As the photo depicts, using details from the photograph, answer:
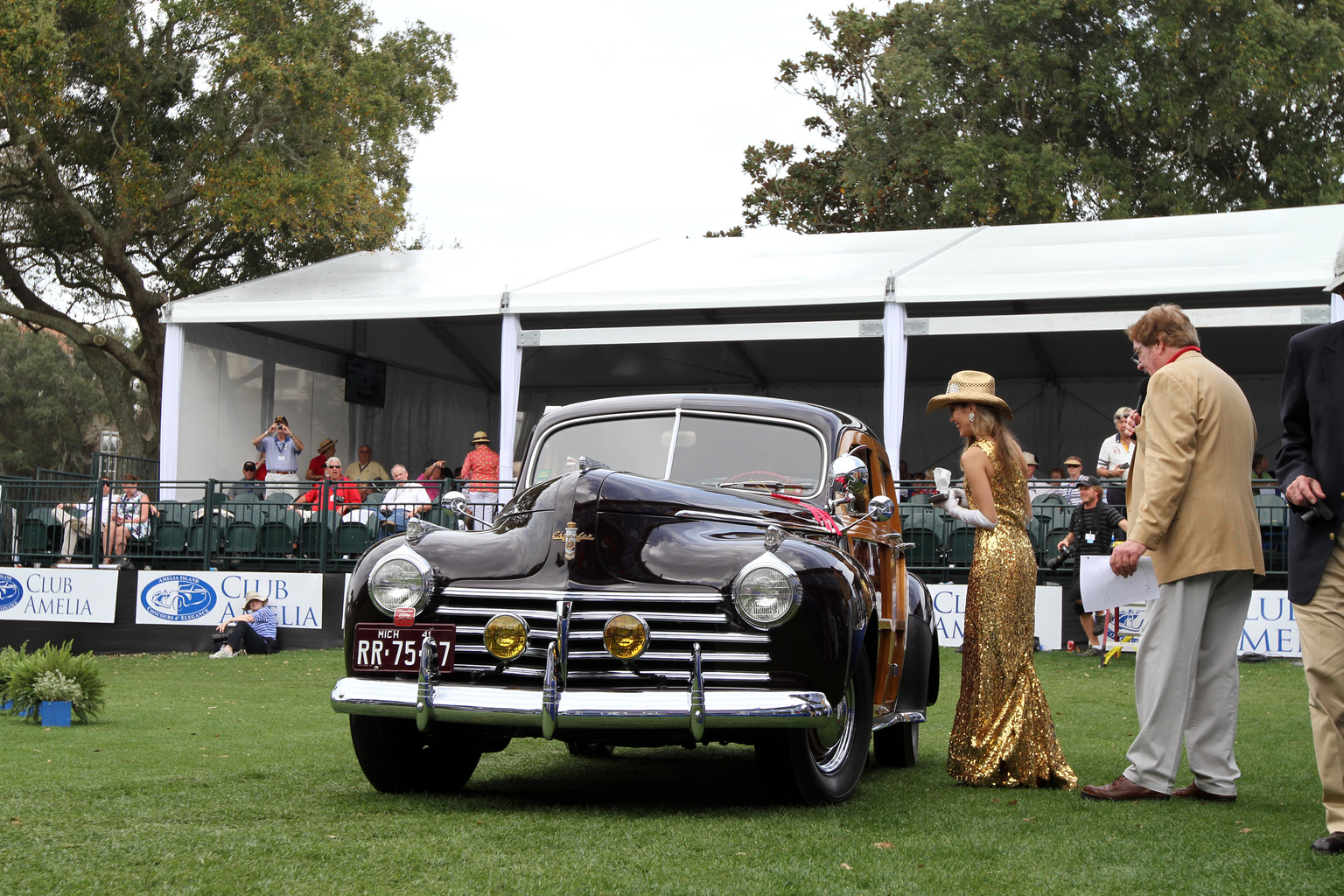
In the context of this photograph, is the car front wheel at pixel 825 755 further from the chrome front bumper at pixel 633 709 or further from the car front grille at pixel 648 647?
the car front grille at pixel 648 647

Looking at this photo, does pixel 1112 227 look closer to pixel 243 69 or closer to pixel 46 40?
pixel 243 69

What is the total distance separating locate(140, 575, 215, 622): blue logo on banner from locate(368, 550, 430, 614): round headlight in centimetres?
1123

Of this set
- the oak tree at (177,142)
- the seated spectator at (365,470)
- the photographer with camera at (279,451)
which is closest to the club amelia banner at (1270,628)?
the seated spectator at (365,470)

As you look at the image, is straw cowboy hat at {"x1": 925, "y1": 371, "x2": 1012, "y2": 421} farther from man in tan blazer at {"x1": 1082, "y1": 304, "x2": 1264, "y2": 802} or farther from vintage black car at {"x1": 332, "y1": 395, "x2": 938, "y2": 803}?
man in tan blazer at {"x1": 1082, "y1": 304, "x2": 1264, "y2": 802}

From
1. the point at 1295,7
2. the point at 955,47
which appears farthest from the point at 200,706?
the point at 1295,7

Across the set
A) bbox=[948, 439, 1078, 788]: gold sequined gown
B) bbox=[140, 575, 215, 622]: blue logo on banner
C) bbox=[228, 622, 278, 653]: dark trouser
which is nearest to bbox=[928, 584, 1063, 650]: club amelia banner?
bbox=[228, 622, 278, 653]: dark trouser

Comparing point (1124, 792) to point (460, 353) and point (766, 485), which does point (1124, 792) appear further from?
point (460, 353)

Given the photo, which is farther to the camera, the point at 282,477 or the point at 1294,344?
the point at 282,477

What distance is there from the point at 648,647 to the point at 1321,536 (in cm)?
234

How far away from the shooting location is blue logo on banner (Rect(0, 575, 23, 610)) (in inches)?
636

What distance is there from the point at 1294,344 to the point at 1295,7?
Result: 25696 millimetres

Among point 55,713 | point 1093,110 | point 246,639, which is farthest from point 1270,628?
point 1093,110

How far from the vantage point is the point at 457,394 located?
2545cm

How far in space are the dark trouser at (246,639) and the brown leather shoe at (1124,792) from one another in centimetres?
1132
